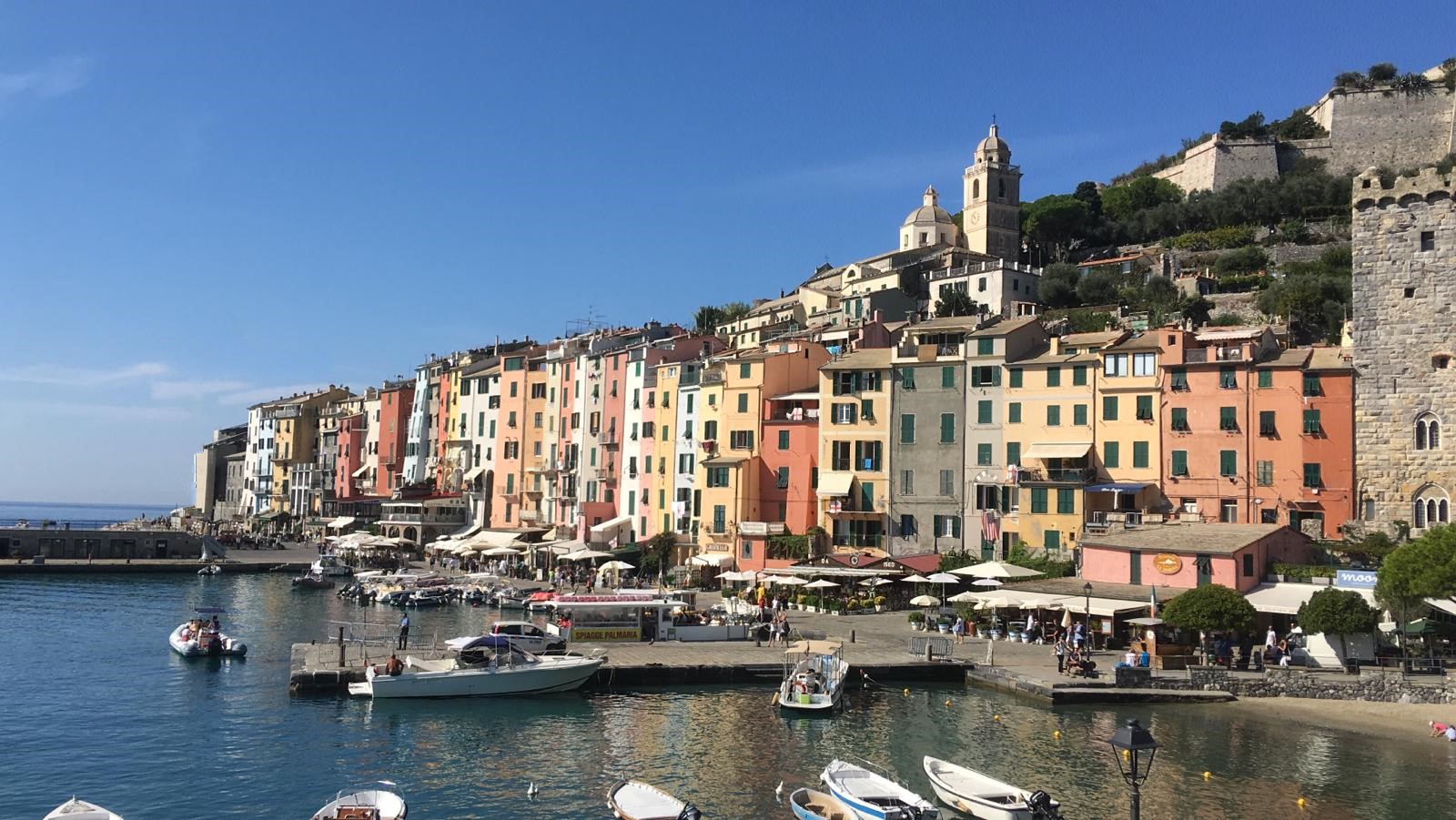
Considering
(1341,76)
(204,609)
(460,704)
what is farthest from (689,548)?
(1341,76)

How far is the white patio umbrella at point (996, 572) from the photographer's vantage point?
172 feet

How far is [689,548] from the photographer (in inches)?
2889

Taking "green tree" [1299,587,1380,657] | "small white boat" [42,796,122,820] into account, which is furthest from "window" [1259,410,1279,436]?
"small white boat" [42,796,122,820]

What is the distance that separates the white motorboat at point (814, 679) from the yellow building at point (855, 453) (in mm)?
23597

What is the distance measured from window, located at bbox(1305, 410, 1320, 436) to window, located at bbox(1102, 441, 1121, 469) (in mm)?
8471

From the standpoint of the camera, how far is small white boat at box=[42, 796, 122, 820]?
23.8 metres

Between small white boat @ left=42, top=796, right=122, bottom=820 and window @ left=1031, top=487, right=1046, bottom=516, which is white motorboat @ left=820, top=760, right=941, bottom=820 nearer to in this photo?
small white boat @ left=42, top=796, right=122, bottom=820

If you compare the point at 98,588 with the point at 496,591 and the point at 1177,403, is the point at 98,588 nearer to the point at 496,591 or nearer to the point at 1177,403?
the point at 496,591

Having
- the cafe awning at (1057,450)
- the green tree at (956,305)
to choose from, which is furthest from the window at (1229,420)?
the green tree at (956,305)

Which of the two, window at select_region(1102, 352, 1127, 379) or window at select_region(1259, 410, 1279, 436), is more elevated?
window at select_region(1102, 352, 1127, 379)

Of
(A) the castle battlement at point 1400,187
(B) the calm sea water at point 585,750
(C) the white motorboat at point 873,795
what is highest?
(A) the castle battlement at point 1400,187

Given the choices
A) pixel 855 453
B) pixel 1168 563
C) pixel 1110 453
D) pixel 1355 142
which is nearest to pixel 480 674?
pixel 1168 563

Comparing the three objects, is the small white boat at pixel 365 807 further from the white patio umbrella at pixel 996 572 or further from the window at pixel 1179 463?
the window at pixel 1179 463

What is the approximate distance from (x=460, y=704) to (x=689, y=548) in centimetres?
3513
